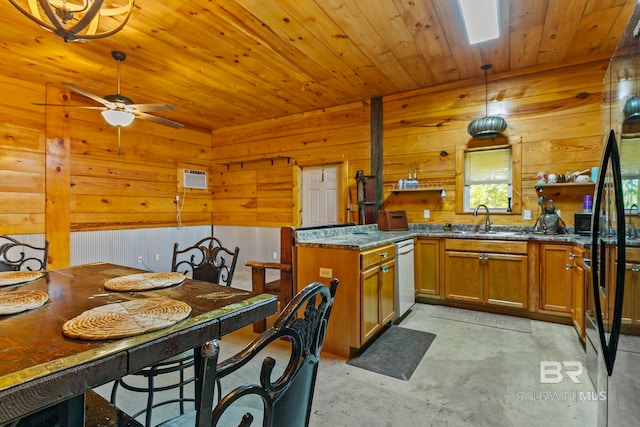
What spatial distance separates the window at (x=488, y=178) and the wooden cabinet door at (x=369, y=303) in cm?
206

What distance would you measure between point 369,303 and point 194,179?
4.61 m

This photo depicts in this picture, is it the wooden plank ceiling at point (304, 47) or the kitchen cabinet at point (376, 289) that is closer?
the kitchen cabinet at point (376, 289)

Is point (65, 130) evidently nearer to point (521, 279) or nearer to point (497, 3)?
point (497, 3)

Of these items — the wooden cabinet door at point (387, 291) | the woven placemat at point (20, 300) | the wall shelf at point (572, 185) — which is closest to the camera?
the woven placemat at point (20, 300)

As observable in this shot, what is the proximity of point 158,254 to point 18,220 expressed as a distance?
1881mm

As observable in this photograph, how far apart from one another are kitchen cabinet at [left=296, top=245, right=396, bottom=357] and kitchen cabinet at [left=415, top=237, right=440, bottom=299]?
1.16 metres

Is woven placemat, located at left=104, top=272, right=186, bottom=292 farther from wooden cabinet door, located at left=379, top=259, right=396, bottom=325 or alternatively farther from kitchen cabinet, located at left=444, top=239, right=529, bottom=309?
kitchen cabinet, located at left=444, top=239, right=529, bottom=309

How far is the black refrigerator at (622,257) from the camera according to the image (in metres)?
1.04

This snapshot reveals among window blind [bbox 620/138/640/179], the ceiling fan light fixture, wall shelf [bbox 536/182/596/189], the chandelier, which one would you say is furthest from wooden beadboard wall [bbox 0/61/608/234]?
the chandelier

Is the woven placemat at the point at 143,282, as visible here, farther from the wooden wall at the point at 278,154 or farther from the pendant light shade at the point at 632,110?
the wooden wall at the point at 278,154

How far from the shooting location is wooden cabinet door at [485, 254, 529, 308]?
10.9 feet

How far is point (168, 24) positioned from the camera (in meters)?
2.86

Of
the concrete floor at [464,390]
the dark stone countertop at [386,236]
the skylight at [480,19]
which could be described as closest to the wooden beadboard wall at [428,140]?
the dark stone countertop at [386,236]

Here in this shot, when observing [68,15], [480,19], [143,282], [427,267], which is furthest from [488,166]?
[68,15]
